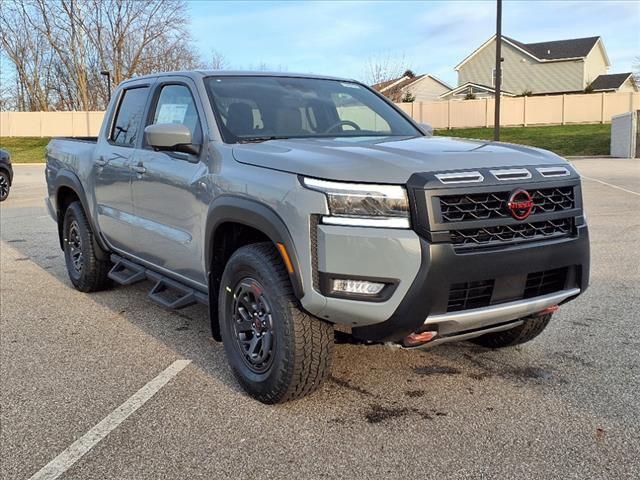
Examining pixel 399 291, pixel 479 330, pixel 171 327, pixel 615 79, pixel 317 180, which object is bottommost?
pixel 171 327

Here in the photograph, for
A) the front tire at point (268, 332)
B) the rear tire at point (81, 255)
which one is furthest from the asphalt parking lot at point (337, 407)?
the rear tire at point (81, 255)

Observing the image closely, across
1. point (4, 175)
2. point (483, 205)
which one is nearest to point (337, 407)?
point (483, 205)

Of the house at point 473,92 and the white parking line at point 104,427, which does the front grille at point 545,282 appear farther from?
the house at point 473,92

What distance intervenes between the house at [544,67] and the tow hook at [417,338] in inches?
2196

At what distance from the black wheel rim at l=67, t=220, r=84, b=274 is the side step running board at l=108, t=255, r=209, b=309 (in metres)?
0.41

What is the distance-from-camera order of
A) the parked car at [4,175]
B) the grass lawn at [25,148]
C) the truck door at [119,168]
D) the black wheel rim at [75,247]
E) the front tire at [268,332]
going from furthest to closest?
1. the grass lawn at [25,148]
2. the parked car at [4,175]
3. the black wheel rim at [75,247]
4. the truck door at [119,168]
5. the front tire at [268,332]

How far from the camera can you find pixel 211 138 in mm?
4020

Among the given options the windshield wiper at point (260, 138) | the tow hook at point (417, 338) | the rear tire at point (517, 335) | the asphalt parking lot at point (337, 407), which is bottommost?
the asphalt parking lot at point (337, 407)

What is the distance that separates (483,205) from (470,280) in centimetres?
38

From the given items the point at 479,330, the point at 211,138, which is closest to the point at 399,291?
the point at 479,330

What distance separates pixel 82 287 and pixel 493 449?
4.51 meters

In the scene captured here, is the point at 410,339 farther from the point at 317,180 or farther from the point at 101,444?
the point at 101,444

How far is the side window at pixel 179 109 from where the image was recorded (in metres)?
4.27

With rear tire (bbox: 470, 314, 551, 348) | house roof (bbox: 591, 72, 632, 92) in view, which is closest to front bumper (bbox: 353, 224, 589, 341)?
rear tire (bbox: 470, 314, 551, 348)
